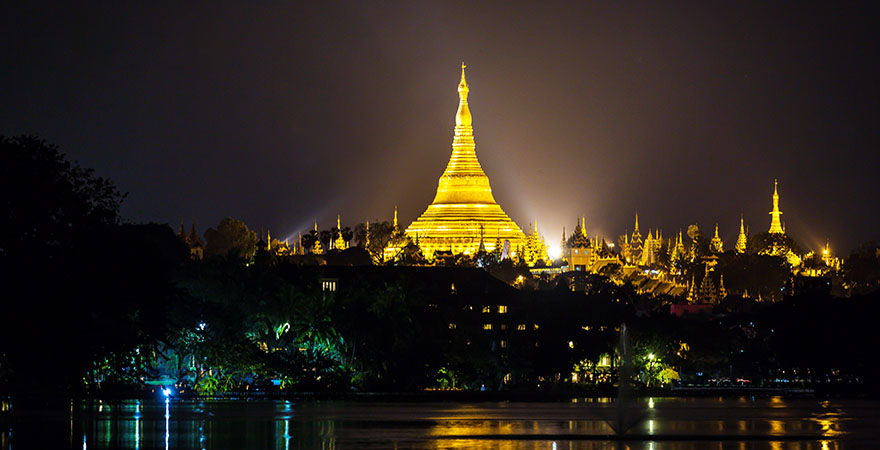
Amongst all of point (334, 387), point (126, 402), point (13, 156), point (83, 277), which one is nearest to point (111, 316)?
point (83, 277)

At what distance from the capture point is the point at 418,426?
65375 mm

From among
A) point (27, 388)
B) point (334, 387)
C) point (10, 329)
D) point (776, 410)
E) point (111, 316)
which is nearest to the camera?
point (10, 329)

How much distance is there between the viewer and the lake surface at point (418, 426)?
183 feet

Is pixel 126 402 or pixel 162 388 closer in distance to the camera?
pixel 126 402

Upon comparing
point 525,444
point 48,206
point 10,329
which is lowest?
Answer: point 525,444

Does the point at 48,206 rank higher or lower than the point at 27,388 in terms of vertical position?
higher

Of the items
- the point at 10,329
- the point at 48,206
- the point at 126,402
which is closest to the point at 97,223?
the point at 48,206

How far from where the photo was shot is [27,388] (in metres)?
70.8

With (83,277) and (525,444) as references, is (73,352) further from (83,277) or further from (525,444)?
(525,444)

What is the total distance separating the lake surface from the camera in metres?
55.7

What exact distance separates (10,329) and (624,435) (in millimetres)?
20122

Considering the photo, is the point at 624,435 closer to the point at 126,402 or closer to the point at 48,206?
the point at 48,206

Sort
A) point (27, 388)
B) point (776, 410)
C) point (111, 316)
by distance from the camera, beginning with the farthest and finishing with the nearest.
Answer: point (776, 410) → point (27, 388) → point (111, 316)

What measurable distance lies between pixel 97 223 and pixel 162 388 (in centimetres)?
3315
